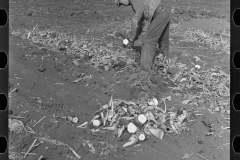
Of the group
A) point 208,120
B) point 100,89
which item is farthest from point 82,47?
point 208,120

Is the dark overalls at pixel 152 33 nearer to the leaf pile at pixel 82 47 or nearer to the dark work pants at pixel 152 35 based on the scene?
the dark work pants at pixel 152 35

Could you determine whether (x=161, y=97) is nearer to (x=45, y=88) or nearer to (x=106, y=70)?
(x=106, y=70)

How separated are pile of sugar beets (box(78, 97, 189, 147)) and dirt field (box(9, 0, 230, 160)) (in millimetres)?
81

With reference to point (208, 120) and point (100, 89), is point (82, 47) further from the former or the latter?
point (208, 120)

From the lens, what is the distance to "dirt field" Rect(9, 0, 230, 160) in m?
3.15

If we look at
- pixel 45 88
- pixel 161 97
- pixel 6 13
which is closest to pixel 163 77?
pixel 161 97

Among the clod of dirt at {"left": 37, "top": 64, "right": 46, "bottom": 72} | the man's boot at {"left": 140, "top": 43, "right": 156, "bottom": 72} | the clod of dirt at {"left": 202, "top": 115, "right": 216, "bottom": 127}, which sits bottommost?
the clod of dirt at {"left": 202, "top": 115, "right": 216, "bottom": 127}

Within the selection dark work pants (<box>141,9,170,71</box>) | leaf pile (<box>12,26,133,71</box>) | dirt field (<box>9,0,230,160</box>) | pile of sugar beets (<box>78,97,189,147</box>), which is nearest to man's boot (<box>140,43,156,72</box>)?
dark work pants (<box>141,9,170,71</box>)

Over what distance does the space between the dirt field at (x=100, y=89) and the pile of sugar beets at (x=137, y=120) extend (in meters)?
0.08

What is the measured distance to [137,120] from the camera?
3.46m

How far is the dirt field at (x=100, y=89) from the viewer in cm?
315

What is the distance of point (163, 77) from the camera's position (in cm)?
474

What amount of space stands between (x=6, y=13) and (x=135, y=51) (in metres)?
3.64

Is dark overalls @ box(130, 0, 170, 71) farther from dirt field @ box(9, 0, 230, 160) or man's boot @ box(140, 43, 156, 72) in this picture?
dirt field @ box(9, 0, 230, 160)
